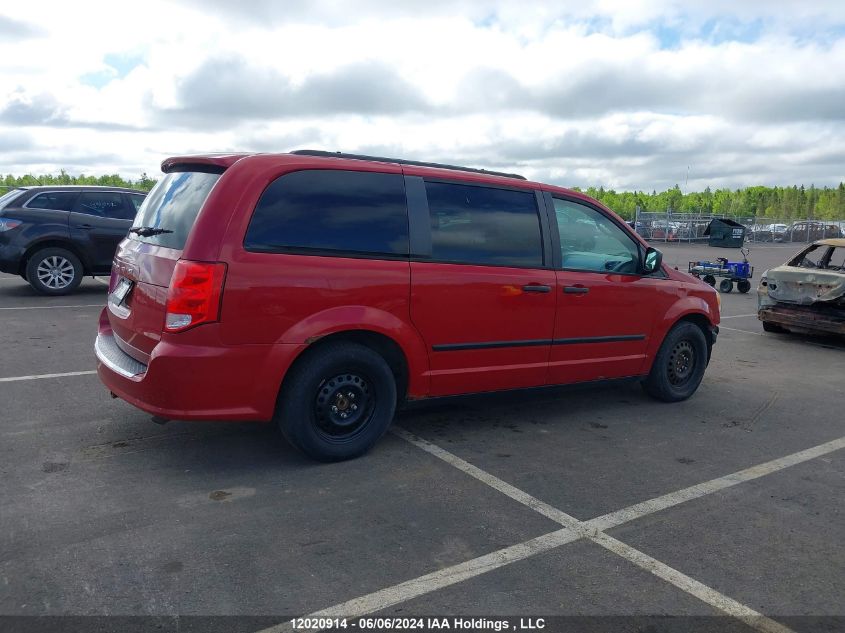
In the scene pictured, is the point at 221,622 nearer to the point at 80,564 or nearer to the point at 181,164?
the point at 80,564

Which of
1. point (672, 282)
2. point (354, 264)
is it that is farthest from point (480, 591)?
point (672, 282)

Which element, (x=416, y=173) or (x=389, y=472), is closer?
(x=389, y=472)

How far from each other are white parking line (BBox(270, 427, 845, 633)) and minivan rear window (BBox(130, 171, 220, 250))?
208 centimetres

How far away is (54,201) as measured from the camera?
11398 millimetres

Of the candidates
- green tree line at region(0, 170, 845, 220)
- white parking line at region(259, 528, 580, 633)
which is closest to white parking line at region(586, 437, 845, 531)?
white parking line at region(259, 528, 580, 633)

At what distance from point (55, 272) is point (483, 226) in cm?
877

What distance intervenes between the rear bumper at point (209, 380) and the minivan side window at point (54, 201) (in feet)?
27.3

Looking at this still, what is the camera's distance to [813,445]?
5.30 m

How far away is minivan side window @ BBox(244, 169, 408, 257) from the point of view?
417 centimetres

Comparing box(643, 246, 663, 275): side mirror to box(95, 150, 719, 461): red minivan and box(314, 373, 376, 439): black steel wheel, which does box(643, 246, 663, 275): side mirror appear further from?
box(314, 373, 376, 439): black steel wheel

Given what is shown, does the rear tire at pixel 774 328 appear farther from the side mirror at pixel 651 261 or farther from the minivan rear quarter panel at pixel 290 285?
the minivan rear quarter panel at pixel 290 285

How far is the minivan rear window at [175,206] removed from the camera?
4230mm

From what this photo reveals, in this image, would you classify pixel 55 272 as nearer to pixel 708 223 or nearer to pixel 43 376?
pixel 43 376

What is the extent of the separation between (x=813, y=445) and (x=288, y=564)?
13.0ft
